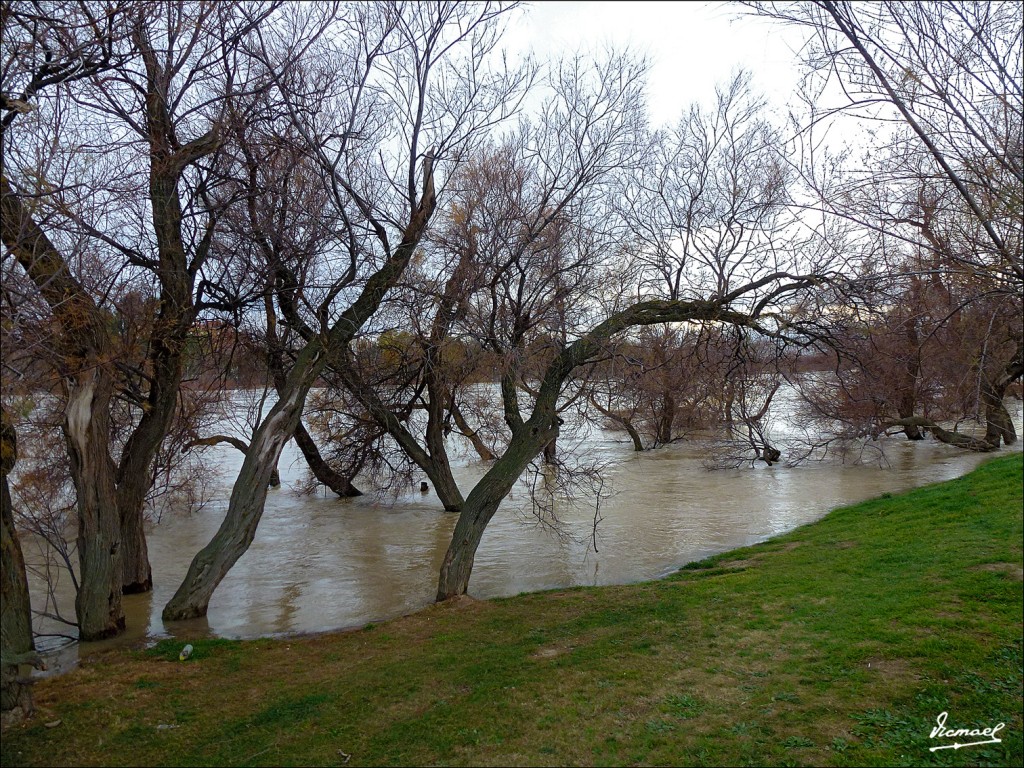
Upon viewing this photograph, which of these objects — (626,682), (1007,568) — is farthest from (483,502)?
(1007,568)

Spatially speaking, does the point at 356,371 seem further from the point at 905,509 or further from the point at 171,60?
the point at 905,509

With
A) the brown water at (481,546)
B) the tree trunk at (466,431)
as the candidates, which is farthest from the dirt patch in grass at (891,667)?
the tree trunk at (466,431)

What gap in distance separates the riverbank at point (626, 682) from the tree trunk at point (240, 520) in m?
1.41

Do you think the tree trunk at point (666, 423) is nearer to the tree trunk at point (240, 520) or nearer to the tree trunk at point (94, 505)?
the tree trunk at point (240, 520)

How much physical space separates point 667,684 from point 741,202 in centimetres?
1498

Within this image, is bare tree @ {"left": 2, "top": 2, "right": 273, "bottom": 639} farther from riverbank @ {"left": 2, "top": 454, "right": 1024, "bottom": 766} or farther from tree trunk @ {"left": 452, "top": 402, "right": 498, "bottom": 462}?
tree trunk @ {"left": 452, "top": 402, "right": 498, "bottom": 462}

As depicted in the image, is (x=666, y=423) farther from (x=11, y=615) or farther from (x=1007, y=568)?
(x=11, y=615)

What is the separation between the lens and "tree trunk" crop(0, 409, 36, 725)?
231 inches

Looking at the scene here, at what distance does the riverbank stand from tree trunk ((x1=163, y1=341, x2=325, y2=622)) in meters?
1.41

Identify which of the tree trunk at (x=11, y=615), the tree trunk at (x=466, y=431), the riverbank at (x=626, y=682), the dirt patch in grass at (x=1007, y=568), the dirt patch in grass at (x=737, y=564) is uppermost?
the tree trunk at (x=466, y=431)

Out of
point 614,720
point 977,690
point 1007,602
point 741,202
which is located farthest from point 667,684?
point 741,202

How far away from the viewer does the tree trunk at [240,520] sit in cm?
984

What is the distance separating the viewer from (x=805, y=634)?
6820 millimetres

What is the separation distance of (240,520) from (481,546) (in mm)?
5921
